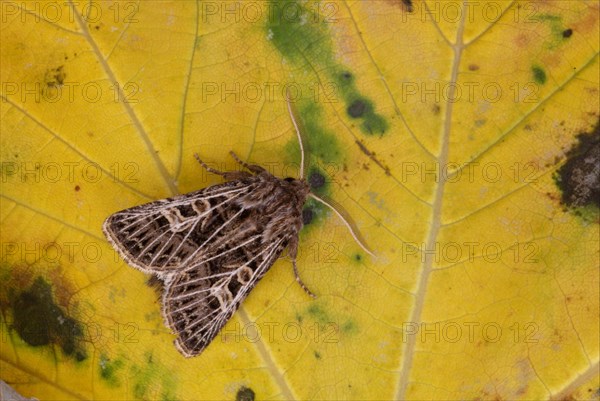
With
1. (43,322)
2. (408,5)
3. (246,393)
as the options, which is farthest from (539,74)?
(43,322)

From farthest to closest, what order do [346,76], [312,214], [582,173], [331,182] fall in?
[312,214] < [331,182] < [346,76] < [582,173]

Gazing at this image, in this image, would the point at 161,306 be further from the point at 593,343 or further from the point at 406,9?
the point at 593,343

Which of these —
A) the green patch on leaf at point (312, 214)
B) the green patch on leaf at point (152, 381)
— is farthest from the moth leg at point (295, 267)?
the green patch on leaf at point (152, 381)

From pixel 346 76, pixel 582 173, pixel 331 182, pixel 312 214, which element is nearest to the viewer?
pixel 582 173

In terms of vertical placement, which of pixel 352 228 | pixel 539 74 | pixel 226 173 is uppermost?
pixel 539 74

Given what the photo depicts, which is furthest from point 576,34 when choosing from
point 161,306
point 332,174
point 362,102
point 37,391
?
point 37,391

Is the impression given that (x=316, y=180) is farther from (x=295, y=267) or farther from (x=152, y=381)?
(x=152, y=381)

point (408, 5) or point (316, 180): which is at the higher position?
point (408, 5)

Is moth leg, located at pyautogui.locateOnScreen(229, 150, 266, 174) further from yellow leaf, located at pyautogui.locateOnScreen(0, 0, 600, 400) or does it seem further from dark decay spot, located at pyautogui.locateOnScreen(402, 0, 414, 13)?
dark decay spot, located at pyautogui.locateOnScreen(402, 0, 414, 13)
